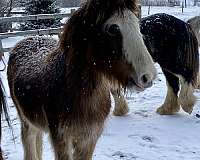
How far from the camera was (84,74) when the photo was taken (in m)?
3.18

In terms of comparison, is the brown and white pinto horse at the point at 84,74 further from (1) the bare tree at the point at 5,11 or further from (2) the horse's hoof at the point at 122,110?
(1) the bare tree at the point at 5,11

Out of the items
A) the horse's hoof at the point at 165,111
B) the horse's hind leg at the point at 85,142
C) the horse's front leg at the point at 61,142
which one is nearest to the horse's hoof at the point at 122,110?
the horse's hoof at the point at 165,111

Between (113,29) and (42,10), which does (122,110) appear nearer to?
(113,29)

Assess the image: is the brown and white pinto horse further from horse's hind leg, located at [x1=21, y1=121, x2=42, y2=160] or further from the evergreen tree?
the evergreen tree

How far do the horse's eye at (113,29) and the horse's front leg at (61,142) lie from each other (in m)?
0.88

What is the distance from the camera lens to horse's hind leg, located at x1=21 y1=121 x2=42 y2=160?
425 cm

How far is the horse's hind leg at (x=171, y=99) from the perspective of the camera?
6.07m

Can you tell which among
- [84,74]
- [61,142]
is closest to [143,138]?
[61,142]

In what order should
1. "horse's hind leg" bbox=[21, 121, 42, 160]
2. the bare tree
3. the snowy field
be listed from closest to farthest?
"horse's hind leg" bbox=[21, 121, 42, 160] → the snowy field → the bare tree

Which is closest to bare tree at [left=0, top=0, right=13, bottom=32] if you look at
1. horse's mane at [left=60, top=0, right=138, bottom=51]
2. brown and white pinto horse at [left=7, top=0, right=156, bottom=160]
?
brown and white pinto horse at [left=7, top=0, right=156, bottom=160]

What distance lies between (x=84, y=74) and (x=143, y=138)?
2.14 metres

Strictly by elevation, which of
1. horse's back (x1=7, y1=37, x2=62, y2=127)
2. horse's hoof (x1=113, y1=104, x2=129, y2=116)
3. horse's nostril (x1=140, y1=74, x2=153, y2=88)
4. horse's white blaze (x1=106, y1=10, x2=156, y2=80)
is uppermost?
horse's white blaze (x1=106, y1=10, x2=156, y2=80)

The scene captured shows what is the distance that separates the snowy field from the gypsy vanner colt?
0.19 m

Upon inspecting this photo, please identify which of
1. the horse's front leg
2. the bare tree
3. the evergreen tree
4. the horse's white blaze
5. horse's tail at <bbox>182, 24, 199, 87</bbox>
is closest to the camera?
the horse's white blaze
